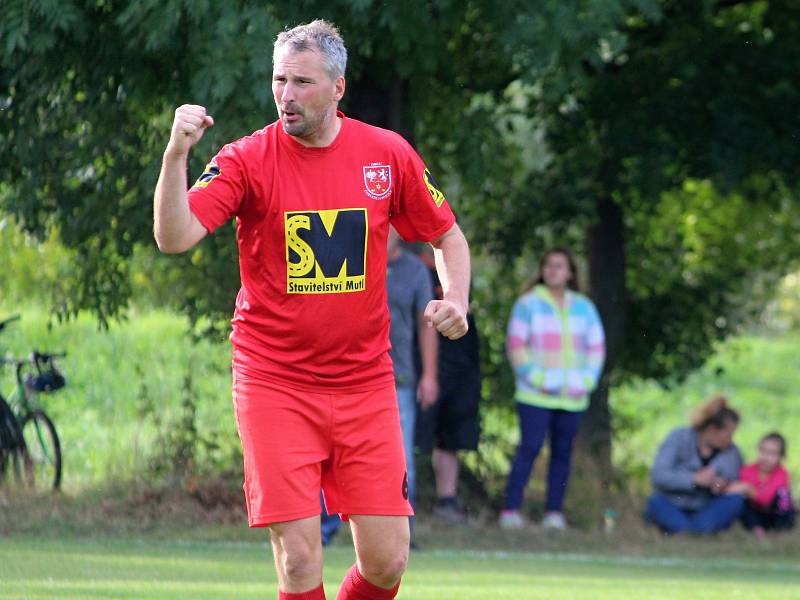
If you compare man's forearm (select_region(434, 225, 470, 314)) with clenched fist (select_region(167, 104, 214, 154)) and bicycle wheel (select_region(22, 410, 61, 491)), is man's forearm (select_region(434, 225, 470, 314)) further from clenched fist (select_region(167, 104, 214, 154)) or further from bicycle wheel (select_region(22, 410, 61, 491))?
bicycle wheel (select_region(22, 410, 61, 491))

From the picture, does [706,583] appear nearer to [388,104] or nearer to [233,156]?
[388,104]

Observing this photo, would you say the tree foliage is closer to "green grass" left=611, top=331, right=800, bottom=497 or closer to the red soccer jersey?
"green grass" left=611, top=331, right=800, bottom=497

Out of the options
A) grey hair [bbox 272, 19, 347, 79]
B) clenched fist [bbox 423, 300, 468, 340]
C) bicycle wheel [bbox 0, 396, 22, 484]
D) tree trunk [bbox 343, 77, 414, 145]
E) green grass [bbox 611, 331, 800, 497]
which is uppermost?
tree trunk [bbox 343, 77, 414, 145]

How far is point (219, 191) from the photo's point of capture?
491 cm

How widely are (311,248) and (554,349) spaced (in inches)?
273

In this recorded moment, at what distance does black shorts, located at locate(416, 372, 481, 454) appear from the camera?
11961 millimetres

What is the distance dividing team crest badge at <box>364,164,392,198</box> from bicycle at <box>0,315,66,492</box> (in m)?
7.15

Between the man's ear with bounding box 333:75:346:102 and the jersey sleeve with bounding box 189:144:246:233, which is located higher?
the man's ear with bounding box 333:75:346:102

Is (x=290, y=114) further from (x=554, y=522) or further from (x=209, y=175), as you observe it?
(x=554, y=522)

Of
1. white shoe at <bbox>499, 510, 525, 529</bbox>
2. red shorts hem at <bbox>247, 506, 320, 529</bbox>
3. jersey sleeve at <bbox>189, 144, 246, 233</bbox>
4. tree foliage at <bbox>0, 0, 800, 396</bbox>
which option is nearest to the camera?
jersey sleeve at <bbox>189, 144, 246, 233</bbox>

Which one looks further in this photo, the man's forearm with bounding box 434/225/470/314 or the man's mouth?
the man's forearm with bounding box 434/225/470/314

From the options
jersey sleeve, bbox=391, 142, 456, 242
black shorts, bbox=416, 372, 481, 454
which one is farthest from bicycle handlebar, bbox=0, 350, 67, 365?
jersey sleeve, bbox=391, 142, 456, 242

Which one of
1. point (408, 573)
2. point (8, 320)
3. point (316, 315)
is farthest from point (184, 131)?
point (8, 320)

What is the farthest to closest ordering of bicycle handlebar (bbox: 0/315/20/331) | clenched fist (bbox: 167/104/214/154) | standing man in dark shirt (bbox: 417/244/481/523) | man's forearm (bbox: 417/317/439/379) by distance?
bicycle handlebar (bbox: 0/315/20/331)
standing man in dark shirt (bbox: 417/244/481/523)
man's forearm (bbox: 417/317/439/379)
clenched fist (bbox: 167/104/214/154)
